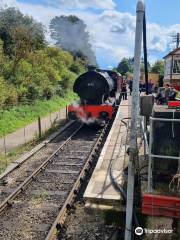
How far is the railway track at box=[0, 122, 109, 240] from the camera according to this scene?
281 inches

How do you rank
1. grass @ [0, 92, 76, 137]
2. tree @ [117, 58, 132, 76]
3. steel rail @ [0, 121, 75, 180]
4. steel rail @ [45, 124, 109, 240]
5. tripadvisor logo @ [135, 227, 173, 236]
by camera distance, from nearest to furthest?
tripadvisor logo @ [135, 227, 173, 236] → steel rail @ [45, 124, 109, 240] → steel rail @ [0, 121, 75, 180] → grass @ [0, 92, 76, 137] → tree @ [117, 58, 132, 76]

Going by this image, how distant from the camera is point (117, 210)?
22.1 feet

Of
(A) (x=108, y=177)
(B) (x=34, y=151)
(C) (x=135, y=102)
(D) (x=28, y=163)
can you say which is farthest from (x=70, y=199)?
(B) (x=34, y=151)

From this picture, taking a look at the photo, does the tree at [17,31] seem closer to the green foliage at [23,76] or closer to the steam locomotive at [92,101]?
the green foliage at [23,76]

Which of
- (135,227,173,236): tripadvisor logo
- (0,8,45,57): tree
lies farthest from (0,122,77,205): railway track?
(0,8,45,57): tree

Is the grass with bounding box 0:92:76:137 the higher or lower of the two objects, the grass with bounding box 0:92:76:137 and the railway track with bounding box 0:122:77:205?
the higher

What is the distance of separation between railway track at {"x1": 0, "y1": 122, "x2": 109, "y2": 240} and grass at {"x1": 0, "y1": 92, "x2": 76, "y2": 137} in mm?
4633

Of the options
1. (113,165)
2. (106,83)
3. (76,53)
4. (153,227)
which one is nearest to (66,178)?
(113,165)

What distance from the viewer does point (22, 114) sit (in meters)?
19.8

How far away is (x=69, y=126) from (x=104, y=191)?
1140cm

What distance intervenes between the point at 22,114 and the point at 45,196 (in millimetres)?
11529

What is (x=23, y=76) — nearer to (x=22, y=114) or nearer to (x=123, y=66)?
(x=22, y=114)

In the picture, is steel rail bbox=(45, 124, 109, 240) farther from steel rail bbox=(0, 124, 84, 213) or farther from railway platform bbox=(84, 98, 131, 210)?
steel rail bbox=(0, 124, 84, 213)

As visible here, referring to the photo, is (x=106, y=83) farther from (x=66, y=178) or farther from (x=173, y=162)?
(x=173, y=162)
